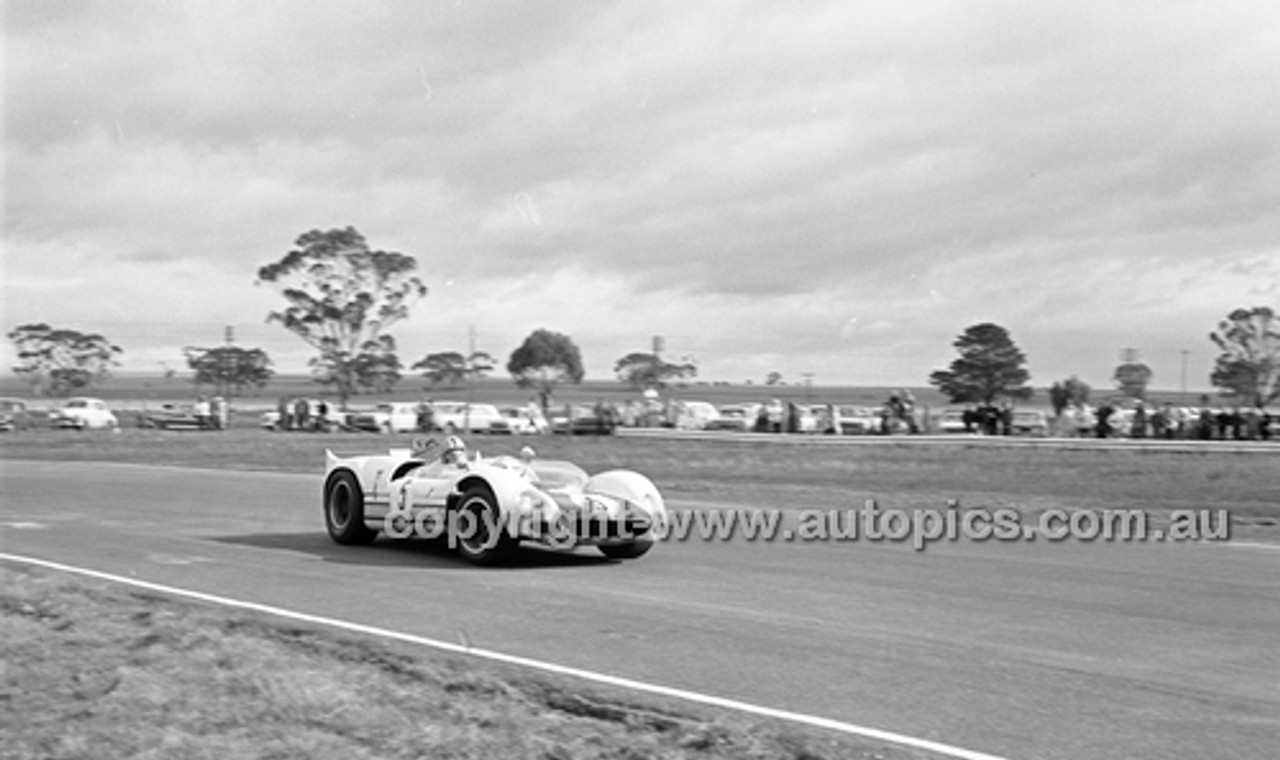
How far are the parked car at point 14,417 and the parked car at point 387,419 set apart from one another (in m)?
12.3

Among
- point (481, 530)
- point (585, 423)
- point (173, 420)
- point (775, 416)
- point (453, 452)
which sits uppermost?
point (775, 416)

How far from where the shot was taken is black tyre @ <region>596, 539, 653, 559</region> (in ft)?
39.0

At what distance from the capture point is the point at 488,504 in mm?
11477

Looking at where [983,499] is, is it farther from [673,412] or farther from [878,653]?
[673,412]

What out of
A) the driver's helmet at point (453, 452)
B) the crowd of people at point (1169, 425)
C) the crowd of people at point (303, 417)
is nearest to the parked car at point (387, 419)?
the crowd of people at point (303, 417)

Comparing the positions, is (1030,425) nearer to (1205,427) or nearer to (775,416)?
(1205,427)

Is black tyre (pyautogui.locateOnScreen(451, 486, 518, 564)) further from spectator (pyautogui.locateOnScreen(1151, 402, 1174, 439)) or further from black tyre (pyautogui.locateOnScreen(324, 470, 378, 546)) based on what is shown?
spectator (pyautogui.locateOnScreen(1151, 402, 1174, 439))

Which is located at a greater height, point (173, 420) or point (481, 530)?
point (173, 420)

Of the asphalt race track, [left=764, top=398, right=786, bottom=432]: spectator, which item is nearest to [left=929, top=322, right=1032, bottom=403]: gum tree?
[left=764, top=398, right=786, bottom=432]: spectator

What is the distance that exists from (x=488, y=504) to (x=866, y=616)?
3.67 meters

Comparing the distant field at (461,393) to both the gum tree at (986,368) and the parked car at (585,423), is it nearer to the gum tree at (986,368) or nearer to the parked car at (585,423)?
the gum tree at (986,368)

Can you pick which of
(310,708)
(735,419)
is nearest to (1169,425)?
(735,419)

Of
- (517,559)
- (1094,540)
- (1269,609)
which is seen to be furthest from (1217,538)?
(517,559)

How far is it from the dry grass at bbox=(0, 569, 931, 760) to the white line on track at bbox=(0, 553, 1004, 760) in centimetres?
15
